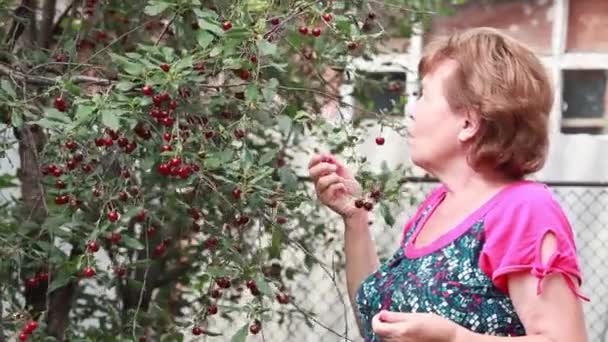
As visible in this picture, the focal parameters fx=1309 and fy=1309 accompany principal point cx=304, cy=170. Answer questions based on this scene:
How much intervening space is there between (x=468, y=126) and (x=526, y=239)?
0.74 ft

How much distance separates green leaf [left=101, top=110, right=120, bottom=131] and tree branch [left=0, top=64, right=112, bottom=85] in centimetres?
37

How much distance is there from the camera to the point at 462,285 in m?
1.93

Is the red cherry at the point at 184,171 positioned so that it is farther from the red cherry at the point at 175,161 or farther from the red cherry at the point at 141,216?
the red cherry at the point at 141,216

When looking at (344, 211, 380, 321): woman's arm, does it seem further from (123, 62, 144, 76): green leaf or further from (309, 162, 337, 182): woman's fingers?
(123, 62, 144, 76): green leaf

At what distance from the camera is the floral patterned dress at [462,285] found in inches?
75.0

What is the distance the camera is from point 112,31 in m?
4.17

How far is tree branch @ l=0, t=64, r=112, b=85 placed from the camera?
126 inches

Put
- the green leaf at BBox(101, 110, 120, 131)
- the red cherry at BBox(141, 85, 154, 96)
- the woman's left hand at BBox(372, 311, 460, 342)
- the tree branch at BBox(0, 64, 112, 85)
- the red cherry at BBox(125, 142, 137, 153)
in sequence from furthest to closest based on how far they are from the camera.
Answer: the tree branch at BBox(0, 64, 112, 85)
the red cherry at BBox(125, 142, 137, 153)
the red cherry at BBox(141, 85, 154, 96)
the green leaf at BBox(101, 110, 120, 131)
the woman's left hand at BBox(372, 311, 460, 342)

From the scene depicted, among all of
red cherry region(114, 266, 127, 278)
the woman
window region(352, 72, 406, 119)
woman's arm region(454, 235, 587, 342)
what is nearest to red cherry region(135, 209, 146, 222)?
red cherry region(114, 266, 127, 278)

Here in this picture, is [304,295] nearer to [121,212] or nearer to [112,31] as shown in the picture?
[112,31]

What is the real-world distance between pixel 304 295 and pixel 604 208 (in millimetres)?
1398

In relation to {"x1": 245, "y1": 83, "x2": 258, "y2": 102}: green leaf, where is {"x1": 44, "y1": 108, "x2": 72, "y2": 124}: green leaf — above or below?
below

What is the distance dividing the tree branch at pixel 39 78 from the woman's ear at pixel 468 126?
4.48ft

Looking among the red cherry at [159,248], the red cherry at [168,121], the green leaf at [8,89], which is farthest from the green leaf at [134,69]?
the red cherry at [159,248]
